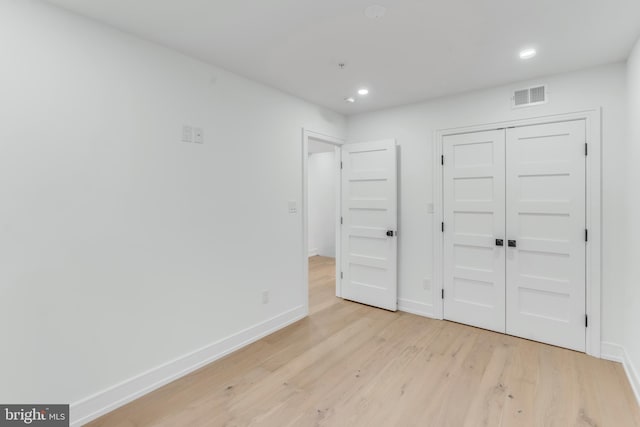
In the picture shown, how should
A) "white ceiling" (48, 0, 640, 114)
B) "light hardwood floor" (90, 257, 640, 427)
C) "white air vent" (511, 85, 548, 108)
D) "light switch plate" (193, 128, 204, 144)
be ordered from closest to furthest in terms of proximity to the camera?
"white ceiling" (48, 0, 640, 114) < "light hardwood floor" (90, 257, 640, 427) < "light switch plate" (193, 128, 204, 144) < "white air vent" (511, 85, 548, 108)

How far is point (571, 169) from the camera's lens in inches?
108

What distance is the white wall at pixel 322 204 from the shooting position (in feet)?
24.2

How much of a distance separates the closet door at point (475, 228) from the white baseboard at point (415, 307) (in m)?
0.18

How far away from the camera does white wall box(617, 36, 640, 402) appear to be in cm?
214

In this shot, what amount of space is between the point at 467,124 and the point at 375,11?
6.32ft

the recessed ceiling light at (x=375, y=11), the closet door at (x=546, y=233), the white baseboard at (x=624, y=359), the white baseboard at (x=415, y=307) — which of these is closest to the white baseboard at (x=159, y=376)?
the white baseboard at (x=415, y=307)

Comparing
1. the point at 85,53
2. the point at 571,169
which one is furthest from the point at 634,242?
the point at 85,53

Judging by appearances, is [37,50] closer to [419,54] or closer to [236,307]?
[236,307]

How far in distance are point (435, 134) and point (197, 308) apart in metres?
3.05

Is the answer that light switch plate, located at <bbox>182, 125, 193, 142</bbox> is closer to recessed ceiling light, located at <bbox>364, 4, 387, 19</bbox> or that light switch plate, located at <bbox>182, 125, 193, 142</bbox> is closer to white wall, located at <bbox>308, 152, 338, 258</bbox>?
recessed ceiling light, located at <bbox>364, 4, 387, 19</bbox>

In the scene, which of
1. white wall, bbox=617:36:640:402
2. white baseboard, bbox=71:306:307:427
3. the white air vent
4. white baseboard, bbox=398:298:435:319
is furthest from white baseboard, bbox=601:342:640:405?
white baseboard, bbox=71:306:307:427

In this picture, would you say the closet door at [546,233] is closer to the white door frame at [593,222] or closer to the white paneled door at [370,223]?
the white door frame at [593,222]

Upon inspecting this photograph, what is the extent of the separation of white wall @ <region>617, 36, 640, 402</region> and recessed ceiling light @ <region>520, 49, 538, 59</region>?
629 millimetres

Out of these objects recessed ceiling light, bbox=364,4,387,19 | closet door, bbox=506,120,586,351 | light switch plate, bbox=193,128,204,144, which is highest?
recessed ceiling light, bbox=364,4,387,19
